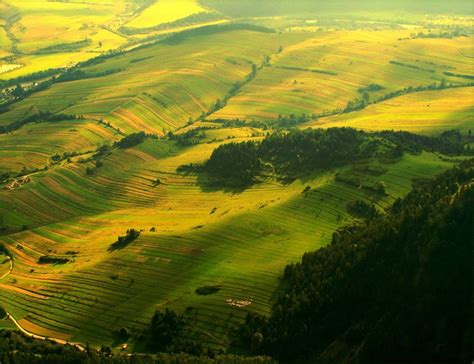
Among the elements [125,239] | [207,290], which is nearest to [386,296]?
[207,290]

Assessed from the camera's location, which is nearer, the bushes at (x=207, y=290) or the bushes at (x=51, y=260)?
the bushes at (x=207, y=290)

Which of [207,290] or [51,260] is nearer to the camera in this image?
[207,290]

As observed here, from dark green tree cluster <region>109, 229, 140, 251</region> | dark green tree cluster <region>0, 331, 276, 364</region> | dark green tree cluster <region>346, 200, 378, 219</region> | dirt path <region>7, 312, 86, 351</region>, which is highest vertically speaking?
dark green tree cluster <region>346, 200, 378, 219</region>

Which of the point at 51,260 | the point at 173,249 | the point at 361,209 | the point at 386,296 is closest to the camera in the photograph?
the point at 386,296

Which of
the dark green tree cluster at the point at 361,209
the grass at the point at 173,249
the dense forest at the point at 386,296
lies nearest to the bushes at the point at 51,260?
the grass at the point at 173,249

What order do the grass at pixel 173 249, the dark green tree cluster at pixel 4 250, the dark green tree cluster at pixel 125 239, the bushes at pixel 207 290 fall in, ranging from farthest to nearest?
1. the dark green tree cluster at pixel 4 250
2. the dark green tree cluster at pixel 125 239
3. the bushes at pixel 207 290
4. the grass at pixel 173 249

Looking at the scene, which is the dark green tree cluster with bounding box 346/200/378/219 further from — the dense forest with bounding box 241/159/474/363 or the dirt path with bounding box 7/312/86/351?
the dirt path with bounding box 7/312/86/351

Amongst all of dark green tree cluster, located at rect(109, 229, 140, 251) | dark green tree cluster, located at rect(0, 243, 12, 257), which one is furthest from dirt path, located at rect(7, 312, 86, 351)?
dark green tree cluster, located at rect(0, 243, 12, 257)

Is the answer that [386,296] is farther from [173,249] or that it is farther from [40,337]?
[40,337]

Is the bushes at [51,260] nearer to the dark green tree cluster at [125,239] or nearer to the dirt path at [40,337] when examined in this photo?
the dark green tree cluster at [125,239]
